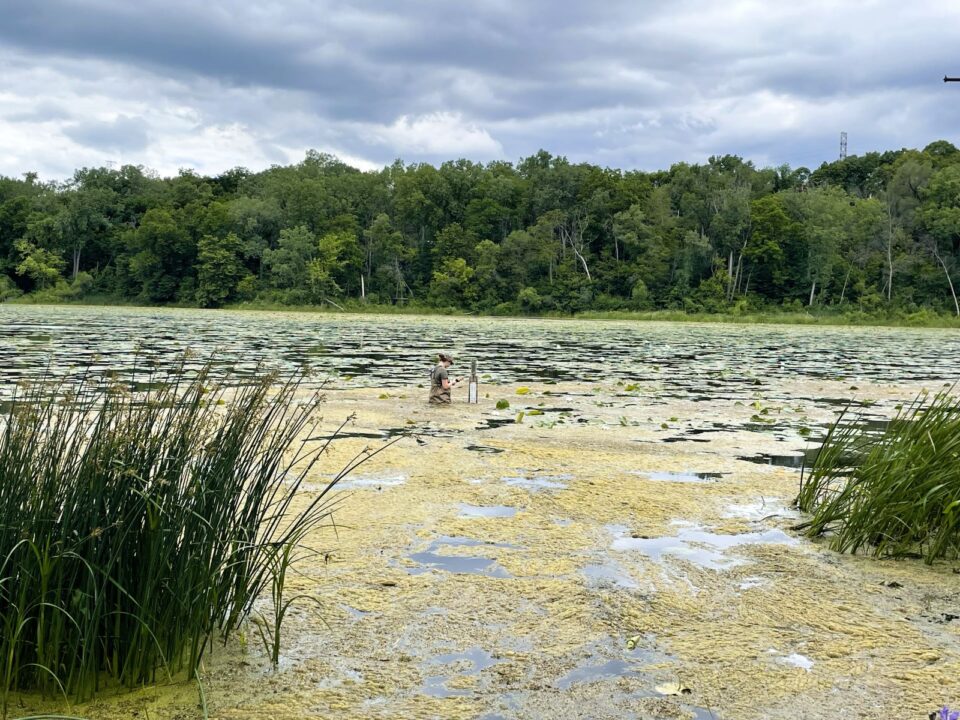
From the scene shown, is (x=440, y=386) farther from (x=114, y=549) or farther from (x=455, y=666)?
(x=114, y=549)

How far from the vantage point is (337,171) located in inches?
3524

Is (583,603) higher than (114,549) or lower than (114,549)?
lower

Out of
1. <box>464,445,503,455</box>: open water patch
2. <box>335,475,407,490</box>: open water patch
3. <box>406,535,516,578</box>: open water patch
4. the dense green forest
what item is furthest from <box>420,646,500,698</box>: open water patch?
the dense green forest

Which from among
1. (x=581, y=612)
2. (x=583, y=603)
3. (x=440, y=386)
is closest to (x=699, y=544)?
(x=583, y=603)

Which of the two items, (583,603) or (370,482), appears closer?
(583,603)

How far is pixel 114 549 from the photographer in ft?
9.89

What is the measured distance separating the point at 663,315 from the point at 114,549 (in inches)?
2166

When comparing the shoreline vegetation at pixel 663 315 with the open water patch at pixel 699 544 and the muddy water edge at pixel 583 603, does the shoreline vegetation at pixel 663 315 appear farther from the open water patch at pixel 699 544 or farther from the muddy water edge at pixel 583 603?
the open water patch at pixel 699 544

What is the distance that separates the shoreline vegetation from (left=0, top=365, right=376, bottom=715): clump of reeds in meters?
51.0

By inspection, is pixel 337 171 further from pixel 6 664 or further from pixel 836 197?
pixel 6 664

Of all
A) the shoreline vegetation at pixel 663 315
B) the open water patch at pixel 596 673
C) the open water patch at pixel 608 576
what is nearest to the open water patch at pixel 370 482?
the open water patch at pixel 608 576

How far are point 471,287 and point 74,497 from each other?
61714 millimetres

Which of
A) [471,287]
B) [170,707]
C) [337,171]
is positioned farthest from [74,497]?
[337,171]

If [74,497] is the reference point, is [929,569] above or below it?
below
